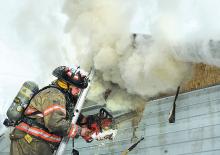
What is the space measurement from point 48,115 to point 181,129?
1.78m

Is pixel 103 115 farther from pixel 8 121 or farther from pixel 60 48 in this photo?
pixel 60 48

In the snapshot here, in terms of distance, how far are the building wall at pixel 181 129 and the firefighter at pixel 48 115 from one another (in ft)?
2.07

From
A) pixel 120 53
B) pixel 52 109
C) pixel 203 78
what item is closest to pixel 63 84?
pixel 52 109

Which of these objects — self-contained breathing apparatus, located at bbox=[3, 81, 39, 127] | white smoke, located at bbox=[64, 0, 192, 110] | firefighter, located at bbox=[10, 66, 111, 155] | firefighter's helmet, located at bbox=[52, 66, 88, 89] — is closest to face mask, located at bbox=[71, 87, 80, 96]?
firefighter, located at bbox=[10, 66, 111, 155]

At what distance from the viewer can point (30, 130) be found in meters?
6.26

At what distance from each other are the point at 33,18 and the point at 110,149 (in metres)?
5.43

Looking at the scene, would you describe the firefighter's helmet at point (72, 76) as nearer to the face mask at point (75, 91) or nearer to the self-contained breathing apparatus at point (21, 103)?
the face mask at point (75, 91)

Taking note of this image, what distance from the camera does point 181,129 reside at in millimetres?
5898

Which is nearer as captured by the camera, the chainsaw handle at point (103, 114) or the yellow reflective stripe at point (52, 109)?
the yellow reflective stripe at point (52, 109)

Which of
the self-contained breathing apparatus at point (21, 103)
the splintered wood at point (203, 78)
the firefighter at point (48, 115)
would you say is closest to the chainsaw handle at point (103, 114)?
the firefighter at point (48, 115)

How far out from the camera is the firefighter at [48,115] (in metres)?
6.10

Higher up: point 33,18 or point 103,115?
point 33,18

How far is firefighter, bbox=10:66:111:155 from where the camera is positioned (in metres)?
6.10

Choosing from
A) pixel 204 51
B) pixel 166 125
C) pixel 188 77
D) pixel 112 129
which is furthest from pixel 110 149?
pixel 204 51
